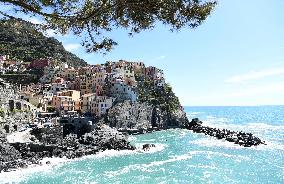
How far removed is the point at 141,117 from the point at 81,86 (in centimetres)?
1890

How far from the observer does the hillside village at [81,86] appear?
281ft

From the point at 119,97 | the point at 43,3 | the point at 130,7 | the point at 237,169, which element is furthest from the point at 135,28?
the point at 119,97

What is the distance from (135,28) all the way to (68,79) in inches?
3832

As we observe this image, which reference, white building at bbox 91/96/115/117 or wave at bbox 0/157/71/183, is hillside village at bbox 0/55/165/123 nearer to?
white building at bbox 91/96/115/117

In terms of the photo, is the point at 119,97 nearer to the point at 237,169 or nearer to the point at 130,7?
the point at 237,169

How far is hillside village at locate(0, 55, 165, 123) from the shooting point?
281ft

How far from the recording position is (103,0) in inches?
484

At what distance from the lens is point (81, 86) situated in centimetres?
10062

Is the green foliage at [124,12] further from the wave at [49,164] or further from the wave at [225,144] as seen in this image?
the wave at [225,144]

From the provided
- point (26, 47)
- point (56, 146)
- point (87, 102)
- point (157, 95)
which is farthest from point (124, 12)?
point (26, 47)

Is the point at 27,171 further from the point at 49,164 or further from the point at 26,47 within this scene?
the point at 26,47

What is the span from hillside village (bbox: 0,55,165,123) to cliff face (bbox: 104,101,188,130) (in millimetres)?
2050

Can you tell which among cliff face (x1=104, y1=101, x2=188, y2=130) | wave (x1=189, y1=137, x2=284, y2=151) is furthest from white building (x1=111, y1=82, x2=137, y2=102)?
wave (x1=189, y1=137, x2=284, y2=151)

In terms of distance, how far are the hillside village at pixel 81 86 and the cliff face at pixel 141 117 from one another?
6.73ft
